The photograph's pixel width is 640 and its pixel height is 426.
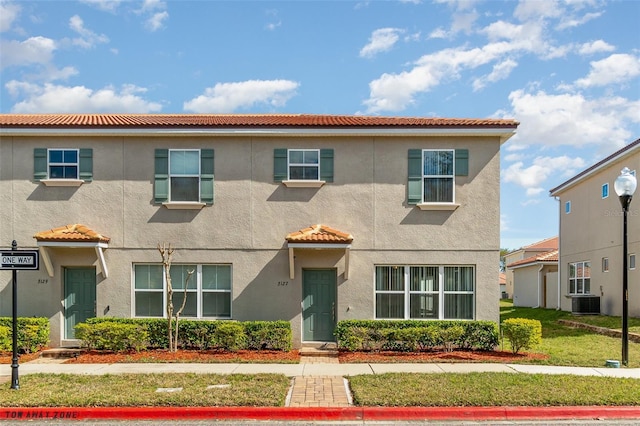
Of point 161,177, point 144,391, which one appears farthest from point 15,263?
point 161,177

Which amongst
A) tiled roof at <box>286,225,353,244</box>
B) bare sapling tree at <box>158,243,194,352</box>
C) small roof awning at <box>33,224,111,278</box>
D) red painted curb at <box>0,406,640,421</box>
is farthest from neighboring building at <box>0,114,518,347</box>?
red painted curb at <box>0,406,640,421</box>

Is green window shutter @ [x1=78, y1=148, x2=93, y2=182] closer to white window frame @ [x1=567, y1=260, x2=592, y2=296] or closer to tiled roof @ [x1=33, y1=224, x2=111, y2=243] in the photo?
tiled roof @ [x1=33, y1=224, x2=111, y2=243]

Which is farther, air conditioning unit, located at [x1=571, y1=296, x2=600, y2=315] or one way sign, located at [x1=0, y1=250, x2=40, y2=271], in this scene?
air conditioning unit, located at [x1=571, y1=296, x2=600, y2=315]

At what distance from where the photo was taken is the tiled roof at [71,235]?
13.7 m

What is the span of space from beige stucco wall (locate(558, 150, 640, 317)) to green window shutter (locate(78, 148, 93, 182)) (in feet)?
58.4

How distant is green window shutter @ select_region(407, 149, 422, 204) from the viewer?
1448 centimetres

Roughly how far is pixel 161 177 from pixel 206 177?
3.87 ft

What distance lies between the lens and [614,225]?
21.4 meters

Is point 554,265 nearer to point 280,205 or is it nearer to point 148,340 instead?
point 280,205

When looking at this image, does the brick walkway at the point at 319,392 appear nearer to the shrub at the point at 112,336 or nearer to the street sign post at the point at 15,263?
the street sign post at the point at 15,263

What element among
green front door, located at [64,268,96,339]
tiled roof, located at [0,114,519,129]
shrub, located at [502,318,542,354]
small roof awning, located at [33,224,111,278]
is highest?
tiled roof, located at [0,114,519,129]

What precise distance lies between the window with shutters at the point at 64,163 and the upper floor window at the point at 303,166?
195 inches

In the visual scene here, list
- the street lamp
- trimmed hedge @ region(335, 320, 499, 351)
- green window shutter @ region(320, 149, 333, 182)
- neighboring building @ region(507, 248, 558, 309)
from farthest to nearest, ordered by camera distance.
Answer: neighboring building @ region(507, 248, 558, 309), green window shutter @ region(320, 149, 333, 182), trimmed hedge @ region(335, 320, 499, 351), the street lamp

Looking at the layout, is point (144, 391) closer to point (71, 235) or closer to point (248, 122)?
point (71, 235)
